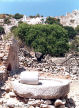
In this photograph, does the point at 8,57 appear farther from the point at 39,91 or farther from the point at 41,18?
the point at 41,18

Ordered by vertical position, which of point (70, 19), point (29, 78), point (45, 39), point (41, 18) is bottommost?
point (29, 78)

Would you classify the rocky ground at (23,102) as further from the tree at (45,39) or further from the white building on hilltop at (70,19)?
the white building on hilltop at (70,19)

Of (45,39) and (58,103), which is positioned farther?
(45,39)

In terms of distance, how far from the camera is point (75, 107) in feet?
35.7

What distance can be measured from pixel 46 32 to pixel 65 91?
28956mm

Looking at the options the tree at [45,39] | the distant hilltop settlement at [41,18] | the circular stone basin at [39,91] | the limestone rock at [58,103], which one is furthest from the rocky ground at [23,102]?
the distant hilltop settlement at [41,18]

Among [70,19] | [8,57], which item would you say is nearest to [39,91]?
[8,57]

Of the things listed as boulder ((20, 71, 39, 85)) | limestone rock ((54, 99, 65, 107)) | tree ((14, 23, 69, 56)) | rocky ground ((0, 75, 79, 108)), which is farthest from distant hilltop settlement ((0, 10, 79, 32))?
limestone rock ((54, 99, 65, 107))

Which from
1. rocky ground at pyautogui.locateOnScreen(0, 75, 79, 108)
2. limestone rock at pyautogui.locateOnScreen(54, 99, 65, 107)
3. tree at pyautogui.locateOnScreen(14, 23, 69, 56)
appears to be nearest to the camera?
rocky ground at pyautogui.locateOnScreen(0, 75, 79, 108)

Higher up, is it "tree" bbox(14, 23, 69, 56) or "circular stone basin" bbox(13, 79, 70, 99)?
"tree" bbox(14, 23, 69, 56)

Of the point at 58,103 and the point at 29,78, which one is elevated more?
the point at 29,78

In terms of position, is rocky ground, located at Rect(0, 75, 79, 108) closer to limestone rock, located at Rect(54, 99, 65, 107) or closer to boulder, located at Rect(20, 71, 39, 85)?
limestone rock, located at Rect(54, 99, 65, 107)

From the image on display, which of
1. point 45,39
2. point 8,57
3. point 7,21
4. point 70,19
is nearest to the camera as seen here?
point 8,57

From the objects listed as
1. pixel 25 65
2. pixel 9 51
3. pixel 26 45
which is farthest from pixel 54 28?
pixel 9 51
